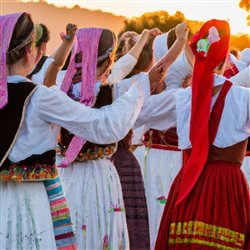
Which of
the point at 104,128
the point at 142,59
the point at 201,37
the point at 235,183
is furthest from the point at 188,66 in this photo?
the point at 104,128

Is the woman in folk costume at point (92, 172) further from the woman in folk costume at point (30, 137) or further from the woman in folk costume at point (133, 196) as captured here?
the woman in folk costume at point (30, 137)

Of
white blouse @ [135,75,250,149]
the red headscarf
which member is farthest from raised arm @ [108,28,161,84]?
the red headscarf

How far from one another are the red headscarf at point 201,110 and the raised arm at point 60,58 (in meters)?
0.83

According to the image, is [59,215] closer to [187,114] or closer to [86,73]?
[86,73]

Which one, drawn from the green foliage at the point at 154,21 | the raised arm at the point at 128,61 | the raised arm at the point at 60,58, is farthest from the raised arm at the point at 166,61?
the green foliage at the point at 154,21

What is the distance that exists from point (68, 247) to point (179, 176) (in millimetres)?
1430

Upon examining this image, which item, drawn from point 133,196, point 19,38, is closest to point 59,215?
point 19,38

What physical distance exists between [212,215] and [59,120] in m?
1.53

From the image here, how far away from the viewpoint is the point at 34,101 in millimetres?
3213

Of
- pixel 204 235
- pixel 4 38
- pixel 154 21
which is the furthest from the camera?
pixel 154 21

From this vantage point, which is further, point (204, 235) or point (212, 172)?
point (212, 172)

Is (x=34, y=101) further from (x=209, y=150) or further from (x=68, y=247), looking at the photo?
(x=209, y=150)

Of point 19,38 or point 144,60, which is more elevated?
point 19,38

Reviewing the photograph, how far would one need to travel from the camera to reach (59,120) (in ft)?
10.7
